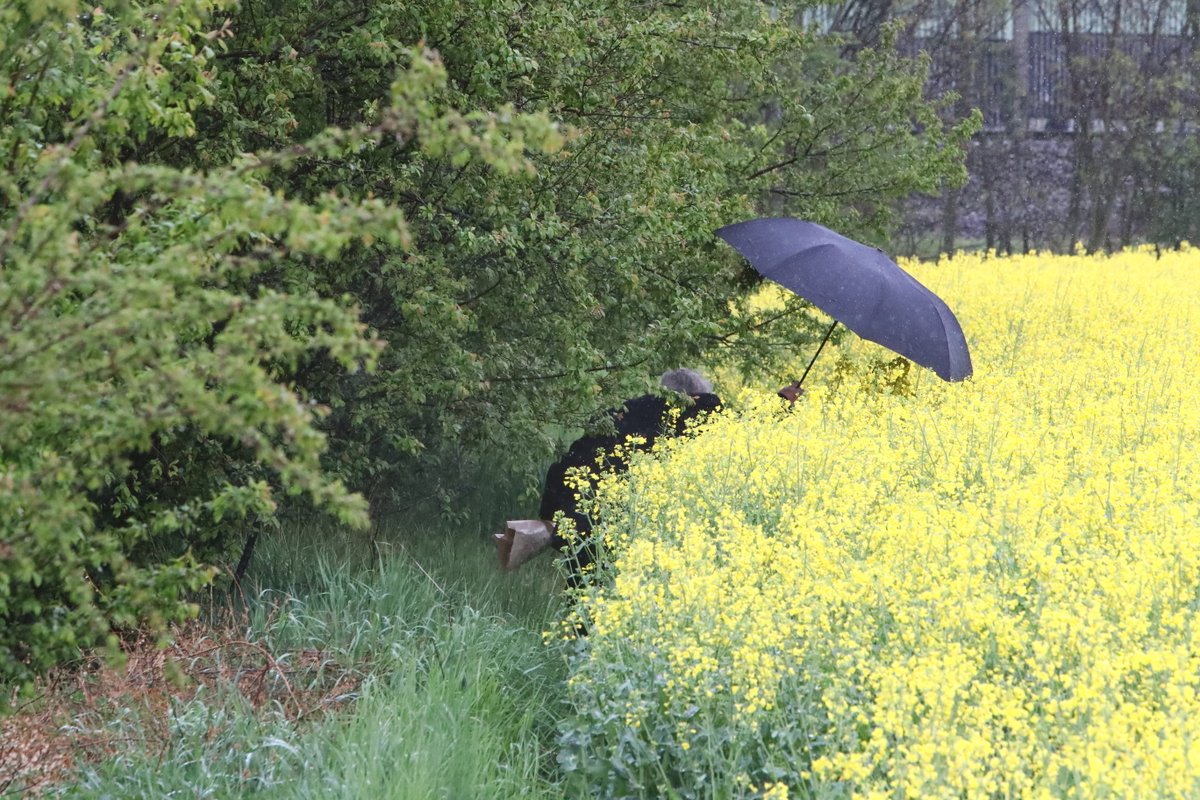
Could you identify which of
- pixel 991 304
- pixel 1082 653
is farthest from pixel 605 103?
pixel 991 304

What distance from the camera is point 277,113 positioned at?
6.47 m

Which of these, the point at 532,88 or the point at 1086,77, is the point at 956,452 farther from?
the point at 1086,77

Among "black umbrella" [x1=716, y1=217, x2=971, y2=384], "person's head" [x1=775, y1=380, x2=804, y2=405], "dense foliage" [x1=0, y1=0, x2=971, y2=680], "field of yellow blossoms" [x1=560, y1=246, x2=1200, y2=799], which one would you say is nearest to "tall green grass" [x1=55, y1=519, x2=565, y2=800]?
"field of yellow blossoms" [x1=560, y1=246, x2=1200, y2=799]

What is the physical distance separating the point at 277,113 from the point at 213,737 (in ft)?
9.76

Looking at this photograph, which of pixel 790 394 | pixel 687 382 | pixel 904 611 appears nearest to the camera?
pixel 904 611

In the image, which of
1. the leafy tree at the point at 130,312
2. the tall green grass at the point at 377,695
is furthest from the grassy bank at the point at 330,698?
the leafy tree at the point at 130,312

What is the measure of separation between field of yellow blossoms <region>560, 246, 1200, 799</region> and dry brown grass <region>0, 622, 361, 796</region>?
1.11 metres

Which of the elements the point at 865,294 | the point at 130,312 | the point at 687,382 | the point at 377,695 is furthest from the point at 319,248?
the point at 687,382

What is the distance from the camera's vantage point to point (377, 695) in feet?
17.4

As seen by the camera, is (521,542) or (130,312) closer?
(130,312)

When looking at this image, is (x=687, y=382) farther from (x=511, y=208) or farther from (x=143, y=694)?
(x=143, y=694)

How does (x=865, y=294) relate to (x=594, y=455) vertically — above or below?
above

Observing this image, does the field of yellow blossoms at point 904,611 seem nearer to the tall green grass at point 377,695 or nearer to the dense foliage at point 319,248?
the tall green grass at point 377,695

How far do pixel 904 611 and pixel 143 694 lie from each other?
2934 mm
